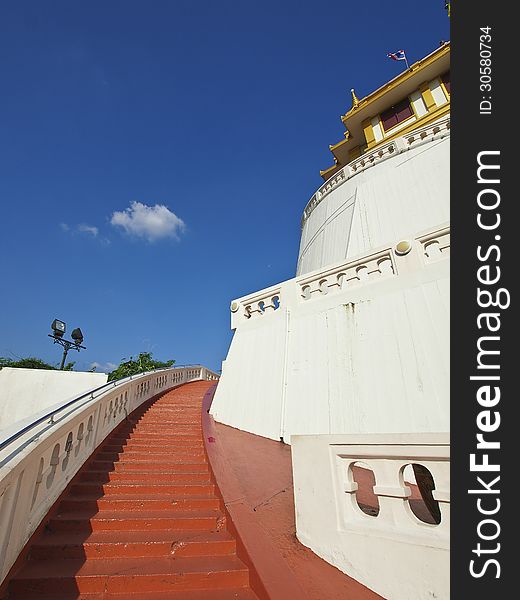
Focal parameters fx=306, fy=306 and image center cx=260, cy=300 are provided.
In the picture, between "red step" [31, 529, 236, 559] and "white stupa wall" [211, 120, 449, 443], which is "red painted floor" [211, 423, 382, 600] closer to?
"red step" [31, 529, 236, 559]

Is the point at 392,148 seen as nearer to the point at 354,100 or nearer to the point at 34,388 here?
the point at 354,100

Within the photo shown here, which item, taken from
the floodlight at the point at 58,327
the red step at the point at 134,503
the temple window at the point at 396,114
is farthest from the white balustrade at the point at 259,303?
the floodlight at the point at 58,327

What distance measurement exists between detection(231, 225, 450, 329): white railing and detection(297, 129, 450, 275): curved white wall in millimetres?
2609

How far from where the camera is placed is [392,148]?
10891 mm

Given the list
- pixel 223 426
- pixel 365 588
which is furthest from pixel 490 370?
pixel 223 426

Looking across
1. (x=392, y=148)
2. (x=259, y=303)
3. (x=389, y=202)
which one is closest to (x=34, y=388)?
(x=259, y=303)

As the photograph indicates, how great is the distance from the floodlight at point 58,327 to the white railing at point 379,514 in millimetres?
21032

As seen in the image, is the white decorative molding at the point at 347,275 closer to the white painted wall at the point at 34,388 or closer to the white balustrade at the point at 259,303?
the white balustrade at the point at 259,303

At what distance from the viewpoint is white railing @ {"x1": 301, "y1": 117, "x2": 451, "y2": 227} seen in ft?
33.4

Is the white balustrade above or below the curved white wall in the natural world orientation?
below

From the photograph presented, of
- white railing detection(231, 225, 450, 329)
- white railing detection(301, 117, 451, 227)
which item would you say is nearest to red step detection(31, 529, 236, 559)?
white railing detection(231, 225, 450, 329)

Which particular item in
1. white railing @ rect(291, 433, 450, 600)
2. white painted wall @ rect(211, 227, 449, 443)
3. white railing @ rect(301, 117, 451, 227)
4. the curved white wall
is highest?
white railing @ rect(301, 117, 451, 227)

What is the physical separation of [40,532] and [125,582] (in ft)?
3.81

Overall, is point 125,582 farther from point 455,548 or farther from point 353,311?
point 353,311
